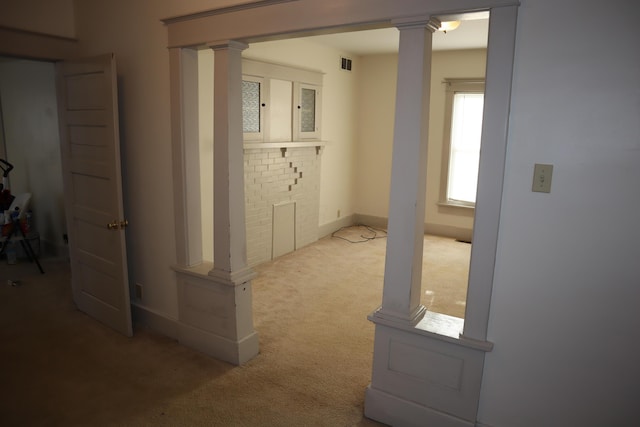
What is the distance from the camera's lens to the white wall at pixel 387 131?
18.7 feet

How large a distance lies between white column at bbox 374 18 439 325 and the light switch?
475mm

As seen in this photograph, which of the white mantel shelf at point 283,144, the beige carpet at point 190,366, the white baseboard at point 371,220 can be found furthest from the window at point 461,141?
the beige carpet at point 190,366

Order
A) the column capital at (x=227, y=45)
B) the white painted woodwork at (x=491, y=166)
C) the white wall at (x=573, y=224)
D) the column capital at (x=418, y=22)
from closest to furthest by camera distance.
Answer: the white wall at (x=573, y=224) < the white painted woodwork at (x=491, y=166) < the column capital at (x=418, y=22) < the column capital at (x=227, y=45)

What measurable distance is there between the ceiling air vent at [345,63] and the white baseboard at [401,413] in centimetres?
464

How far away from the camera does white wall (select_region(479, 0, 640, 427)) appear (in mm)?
1609

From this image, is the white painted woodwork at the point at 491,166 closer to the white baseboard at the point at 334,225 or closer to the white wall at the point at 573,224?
the white wall at the point at 573,224

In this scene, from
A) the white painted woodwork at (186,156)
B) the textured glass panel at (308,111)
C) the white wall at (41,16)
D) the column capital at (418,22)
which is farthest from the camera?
the textured glass panel at (308,111)

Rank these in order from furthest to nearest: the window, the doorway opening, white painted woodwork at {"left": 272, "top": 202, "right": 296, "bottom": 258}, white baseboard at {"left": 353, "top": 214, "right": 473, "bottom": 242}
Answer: white baseboard at {"left": 353, "top": 214, "right": 473, "bottom": 242} → the window → white painted woodwork at {"left": 272, "top": 202, "right": 296, "bottom": 258} → the doorway opening

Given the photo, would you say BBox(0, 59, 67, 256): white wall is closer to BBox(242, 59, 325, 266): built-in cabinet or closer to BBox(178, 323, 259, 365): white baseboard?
BBox(242, 59, 325, 266): built-in cabinet

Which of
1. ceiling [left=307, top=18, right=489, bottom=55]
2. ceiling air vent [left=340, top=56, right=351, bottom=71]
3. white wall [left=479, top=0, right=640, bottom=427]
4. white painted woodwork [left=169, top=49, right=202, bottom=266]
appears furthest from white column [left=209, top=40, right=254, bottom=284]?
ceiling air vent [left=340, top=56, right=351, bottom=71]

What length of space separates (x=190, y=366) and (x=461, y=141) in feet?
15.0

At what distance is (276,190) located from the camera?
482 cm

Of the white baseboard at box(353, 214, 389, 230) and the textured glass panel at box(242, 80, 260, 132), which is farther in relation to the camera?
the white baseboard at box(353, 214, 389, 230)

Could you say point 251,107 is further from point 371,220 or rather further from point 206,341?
point 371,220
